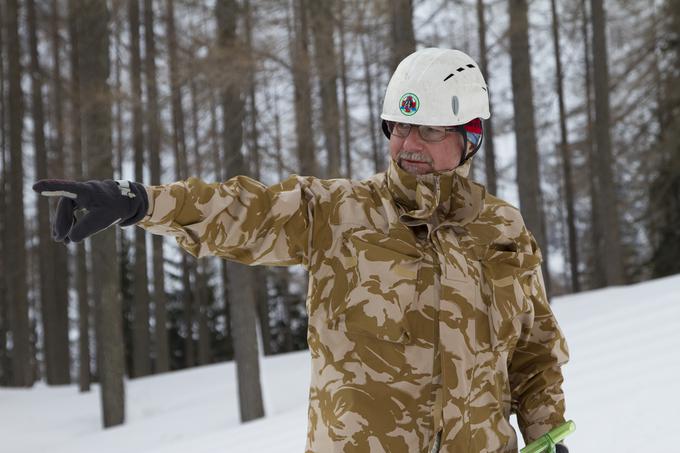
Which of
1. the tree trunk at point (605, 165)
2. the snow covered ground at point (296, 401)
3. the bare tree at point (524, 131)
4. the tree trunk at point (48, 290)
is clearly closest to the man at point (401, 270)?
the snow covered ground at point (296, 401)

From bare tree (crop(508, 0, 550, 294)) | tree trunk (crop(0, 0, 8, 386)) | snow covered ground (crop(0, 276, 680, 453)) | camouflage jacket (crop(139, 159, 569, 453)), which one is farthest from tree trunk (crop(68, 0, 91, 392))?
camouflage jacket (crop(139, 159, 569, 453))

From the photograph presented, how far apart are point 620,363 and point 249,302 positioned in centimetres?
468

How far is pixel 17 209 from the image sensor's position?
61.3 ft

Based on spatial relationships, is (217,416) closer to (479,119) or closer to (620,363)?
(620,363)

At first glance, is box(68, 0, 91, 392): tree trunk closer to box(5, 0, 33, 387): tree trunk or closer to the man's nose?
box(5, 0, 33, 387): tree trunk

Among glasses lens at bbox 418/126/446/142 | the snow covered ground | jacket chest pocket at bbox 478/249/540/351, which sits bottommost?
the snow covered ground

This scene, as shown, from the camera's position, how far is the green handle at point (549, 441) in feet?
7.24

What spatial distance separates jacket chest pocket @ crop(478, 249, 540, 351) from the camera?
2.06 metres

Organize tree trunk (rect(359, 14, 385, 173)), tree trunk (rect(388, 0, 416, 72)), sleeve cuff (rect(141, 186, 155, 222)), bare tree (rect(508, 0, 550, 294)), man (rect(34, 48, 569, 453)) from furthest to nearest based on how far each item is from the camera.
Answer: bare tree (rect(508, 0, 550, 294)) → tree trunk (rect(359, 14, 385, 173)) → tree trunk (rect(388, 0, 416, 72)) → man (rect(34, 48, 569, 453)) → sleeve cuff (rect(141, 186, 155, 222))

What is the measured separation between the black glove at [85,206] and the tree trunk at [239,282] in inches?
290

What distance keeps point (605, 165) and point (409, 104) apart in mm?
14502

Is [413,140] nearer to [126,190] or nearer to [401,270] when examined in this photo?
[401,270]

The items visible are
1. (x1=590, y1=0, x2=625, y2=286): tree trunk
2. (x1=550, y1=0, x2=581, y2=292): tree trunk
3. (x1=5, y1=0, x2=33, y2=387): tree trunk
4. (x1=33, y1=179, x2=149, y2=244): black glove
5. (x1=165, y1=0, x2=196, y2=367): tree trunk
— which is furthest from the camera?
(x1=550, y1=0, x2=581, y2=292): tree trunk

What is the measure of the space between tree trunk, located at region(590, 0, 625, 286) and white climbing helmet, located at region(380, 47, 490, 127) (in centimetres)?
1389
